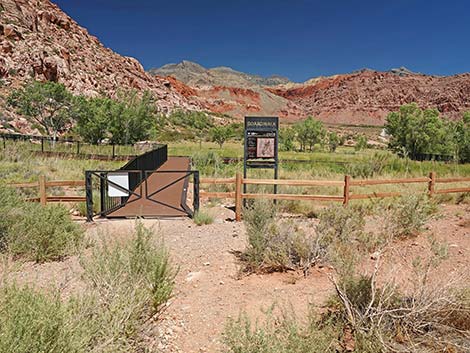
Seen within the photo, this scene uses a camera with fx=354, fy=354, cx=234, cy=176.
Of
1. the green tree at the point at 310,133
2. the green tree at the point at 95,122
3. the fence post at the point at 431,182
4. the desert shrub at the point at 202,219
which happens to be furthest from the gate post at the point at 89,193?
the green tree at the point at 310,133

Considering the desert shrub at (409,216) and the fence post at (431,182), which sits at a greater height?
the fence post at (431,182)

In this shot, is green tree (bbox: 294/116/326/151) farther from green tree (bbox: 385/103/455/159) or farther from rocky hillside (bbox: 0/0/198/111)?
rocky hillside (bbox: 0/0/198/111)

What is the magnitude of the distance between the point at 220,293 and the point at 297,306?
1.19 metres

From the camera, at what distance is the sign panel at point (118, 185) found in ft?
32.3

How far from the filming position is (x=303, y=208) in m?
11.1

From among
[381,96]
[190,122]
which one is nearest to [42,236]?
[190,122]

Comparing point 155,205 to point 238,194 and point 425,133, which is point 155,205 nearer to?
point 238,194

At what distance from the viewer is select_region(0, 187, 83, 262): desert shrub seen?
21.2 feet

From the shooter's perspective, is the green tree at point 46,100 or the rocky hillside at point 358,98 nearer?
the green tree at point 46,100

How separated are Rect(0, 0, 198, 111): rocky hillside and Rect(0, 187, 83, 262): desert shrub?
51.4 meters

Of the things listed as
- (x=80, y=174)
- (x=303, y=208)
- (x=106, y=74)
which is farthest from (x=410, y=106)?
(x=106, y=74)

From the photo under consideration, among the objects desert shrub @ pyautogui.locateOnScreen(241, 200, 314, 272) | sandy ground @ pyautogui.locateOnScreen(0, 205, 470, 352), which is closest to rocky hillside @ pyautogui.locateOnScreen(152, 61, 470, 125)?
sandy ground @ pyautogui.locateOnScreen(0, 205, 470, 352)

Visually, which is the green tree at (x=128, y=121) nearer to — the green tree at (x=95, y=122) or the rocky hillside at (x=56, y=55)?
the green tree at (x=95, y=122)

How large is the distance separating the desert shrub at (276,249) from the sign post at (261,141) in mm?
4684
